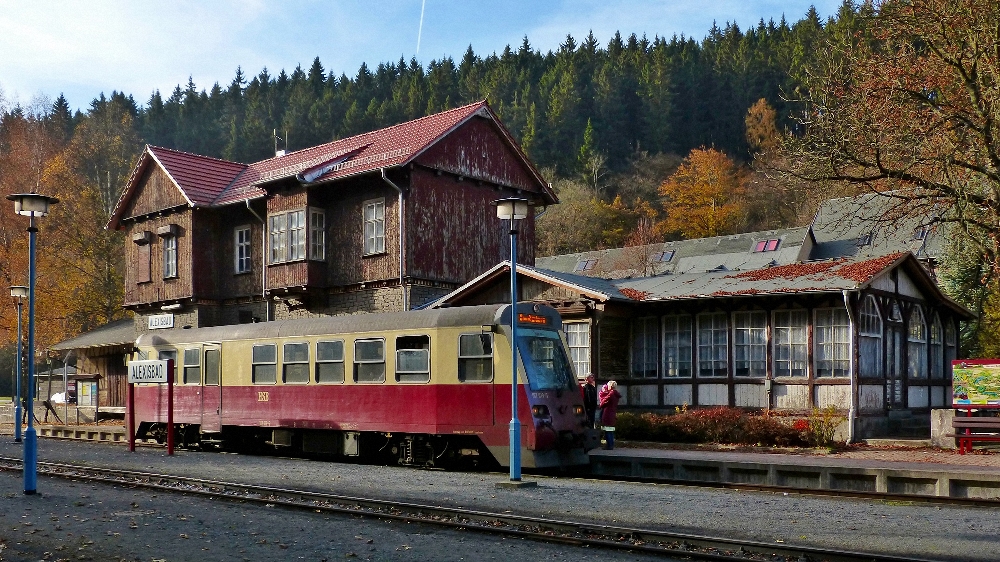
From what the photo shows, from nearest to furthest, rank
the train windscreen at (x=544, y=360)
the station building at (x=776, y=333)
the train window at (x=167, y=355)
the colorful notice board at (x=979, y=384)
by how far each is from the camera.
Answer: the train windscreen at (x=544, y=360) → the colorful notice board at (x=979, y=384) → the station building at (x=776, y=333) → the train window at (x=167, y=355)

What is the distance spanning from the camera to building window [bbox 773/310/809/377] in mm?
22172

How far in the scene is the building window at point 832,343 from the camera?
2155cm

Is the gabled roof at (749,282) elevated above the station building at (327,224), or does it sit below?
below

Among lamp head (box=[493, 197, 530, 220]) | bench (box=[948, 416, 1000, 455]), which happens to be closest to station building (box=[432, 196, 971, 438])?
bench (box=[948, 416, 1000, 455])

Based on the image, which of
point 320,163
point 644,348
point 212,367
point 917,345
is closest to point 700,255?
point 320,163

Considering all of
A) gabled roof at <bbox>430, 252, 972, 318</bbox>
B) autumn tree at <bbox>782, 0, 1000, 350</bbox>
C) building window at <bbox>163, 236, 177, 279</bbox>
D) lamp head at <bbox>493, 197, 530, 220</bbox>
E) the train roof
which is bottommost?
the train roof

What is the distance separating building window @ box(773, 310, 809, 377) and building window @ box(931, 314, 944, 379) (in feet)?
17.5

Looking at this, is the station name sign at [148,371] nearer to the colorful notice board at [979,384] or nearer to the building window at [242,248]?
the building window at [242,248]

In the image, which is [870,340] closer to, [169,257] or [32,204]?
[32,204]

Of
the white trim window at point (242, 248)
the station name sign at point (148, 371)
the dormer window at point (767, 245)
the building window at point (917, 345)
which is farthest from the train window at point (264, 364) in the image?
the dormer window at point (767, 245)

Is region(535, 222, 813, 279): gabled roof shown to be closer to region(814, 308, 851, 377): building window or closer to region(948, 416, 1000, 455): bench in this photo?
region(814, 308, 851, 377): building window

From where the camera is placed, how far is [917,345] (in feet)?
80.9

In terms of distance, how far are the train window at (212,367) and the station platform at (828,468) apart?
8.89 m

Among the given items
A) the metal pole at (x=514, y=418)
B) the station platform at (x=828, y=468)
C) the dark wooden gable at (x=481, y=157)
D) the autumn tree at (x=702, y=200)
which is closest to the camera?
the station platform at (x=828, y=468)
